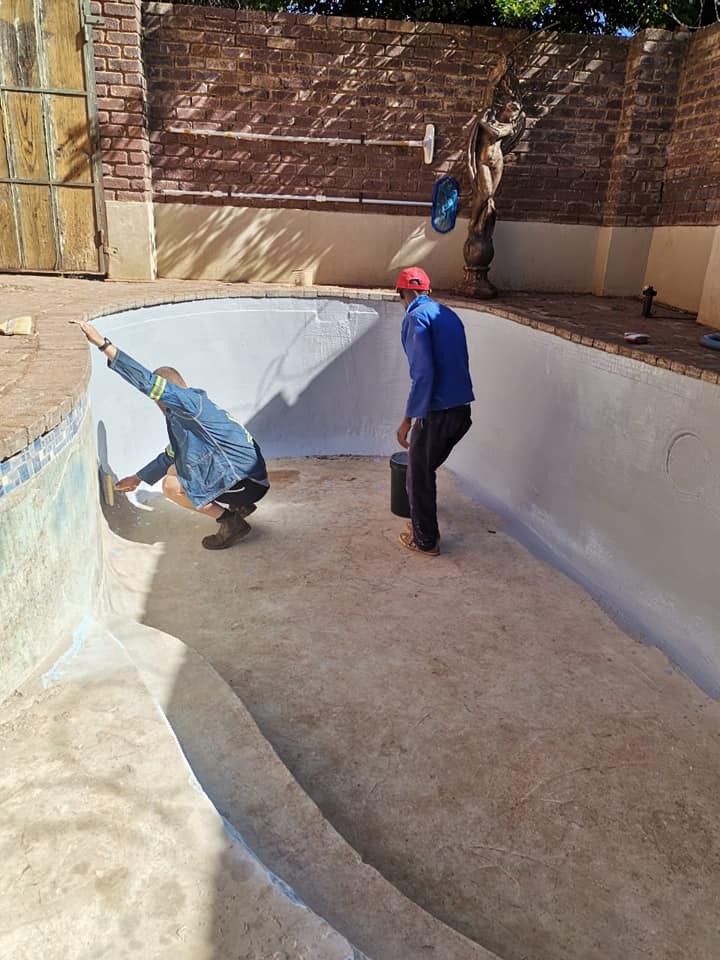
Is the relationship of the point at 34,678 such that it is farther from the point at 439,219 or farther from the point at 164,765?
the point at 439,219

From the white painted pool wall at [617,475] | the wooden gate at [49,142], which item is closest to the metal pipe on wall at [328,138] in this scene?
the wooden gate at [49,142]

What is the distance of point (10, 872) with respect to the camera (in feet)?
5.01

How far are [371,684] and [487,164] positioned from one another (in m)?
5.55

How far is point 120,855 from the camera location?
62.5 inches

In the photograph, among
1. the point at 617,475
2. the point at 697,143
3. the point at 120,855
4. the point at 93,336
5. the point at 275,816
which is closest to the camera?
the point at 120,855

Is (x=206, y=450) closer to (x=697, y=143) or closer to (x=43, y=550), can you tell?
(x=43, y=550)

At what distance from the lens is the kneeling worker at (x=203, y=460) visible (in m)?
4.14

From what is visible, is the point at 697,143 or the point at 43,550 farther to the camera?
the point at 697,143

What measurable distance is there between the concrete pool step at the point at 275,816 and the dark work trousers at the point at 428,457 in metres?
2.27

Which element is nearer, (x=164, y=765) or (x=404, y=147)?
(x=164, y=765)

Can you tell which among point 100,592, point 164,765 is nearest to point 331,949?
point 164,765

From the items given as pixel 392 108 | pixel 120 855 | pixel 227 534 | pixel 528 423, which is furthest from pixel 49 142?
pixel 120 855

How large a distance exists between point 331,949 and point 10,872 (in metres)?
0.71

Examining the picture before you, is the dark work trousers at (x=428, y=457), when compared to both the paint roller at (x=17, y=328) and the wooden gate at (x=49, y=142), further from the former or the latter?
the wooden gate at (x=49, y=142)
